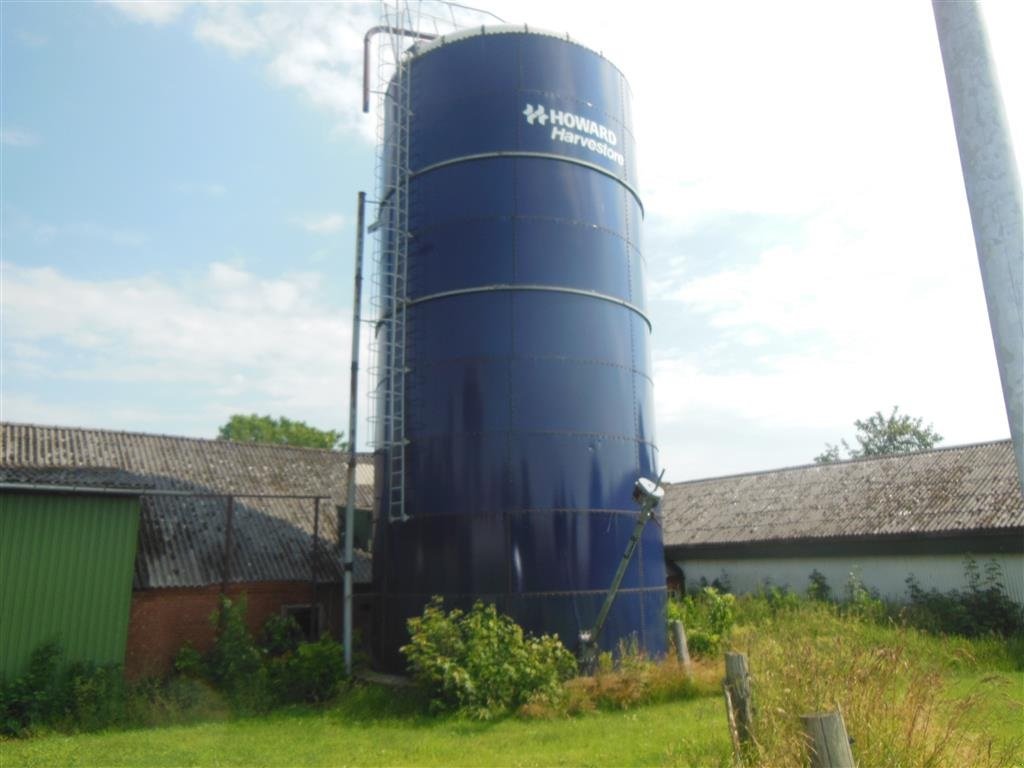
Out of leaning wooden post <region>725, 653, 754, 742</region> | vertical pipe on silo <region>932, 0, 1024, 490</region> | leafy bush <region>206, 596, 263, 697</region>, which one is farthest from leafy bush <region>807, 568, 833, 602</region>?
vertical pipe on silo <region>932, 0, 1024, 490</region>

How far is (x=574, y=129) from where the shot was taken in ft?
51.1

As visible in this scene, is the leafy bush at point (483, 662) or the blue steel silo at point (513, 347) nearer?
the leafy bush at point (483, 662)

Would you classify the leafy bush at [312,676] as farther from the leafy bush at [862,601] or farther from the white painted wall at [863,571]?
the white painted wall at [863,571]

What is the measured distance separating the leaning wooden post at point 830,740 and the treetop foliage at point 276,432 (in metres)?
50.3

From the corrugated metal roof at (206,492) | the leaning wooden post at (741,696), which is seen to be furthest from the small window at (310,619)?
the leaning wooden post at (741,696)

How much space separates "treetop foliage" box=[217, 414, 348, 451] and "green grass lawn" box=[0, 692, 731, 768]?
41267 millimetres

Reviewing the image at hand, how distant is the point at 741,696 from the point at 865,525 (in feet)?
59.8

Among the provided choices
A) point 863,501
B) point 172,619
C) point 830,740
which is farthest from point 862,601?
point 830,740

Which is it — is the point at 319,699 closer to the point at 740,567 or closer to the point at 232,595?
the point at 232,595

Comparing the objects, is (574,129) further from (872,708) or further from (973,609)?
(973,609)

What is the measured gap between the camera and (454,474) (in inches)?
546

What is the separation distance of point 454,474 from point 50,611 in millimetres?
8013

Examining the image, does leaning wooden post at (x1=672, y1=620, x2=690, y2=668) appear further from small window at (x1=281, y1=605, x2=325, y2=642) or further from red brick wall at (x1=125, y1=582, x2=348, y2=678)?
red brick wall at (x1=125, y1=582, x2=348, y2=678)

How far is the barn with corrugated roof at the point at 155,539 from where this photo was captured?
46.5 feet
